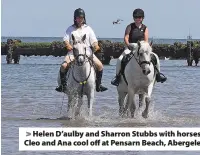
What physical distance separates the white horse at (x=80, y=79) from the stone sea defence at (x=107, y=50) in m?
31.7

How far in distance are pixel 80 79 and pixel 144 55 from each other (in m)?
1.36

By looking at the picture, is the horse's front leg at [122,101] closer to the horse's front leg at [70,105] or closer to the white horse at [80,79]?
the white horse at [80,79]

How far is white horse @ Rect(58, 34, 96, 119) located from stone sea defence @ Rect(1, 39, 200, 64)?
31.7 meters

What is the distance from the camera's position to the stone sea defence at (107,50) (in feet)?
157

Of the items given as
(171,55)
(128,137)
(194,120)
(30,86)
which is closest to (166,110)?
(194,120)

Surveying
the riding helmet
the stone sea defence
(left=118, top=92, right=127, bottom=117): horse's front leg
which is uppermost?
the riding helmet

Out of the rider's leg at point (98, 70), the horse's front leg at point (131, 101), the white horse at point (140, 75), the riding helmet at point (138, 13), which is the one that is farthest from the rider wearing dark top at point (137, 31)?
the horse's front leg at point (131, 101)

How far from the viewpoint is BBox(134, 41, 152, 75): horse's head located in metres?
13.0

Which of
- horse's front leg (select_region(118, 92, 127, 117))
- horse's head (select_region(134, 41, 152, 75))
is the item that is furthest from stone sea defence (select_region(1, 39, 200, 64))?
horse's head (select_region(134, 41, 152, 75))

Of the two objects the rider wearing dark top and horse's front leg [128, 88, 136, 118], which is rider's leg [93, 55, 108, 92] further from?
horse's front leg [128, 88, 136, 118]

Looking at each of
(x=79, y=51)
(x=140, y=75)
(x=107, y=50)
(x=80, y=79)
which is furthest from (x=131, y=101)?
(x=107, y=50)

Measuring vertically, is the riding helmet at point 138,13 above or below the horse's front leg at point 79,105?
above

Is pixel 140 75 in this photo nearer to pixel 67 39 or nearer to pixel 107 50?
pixel 67 39

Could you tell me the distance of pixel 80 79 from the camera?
537 inches
